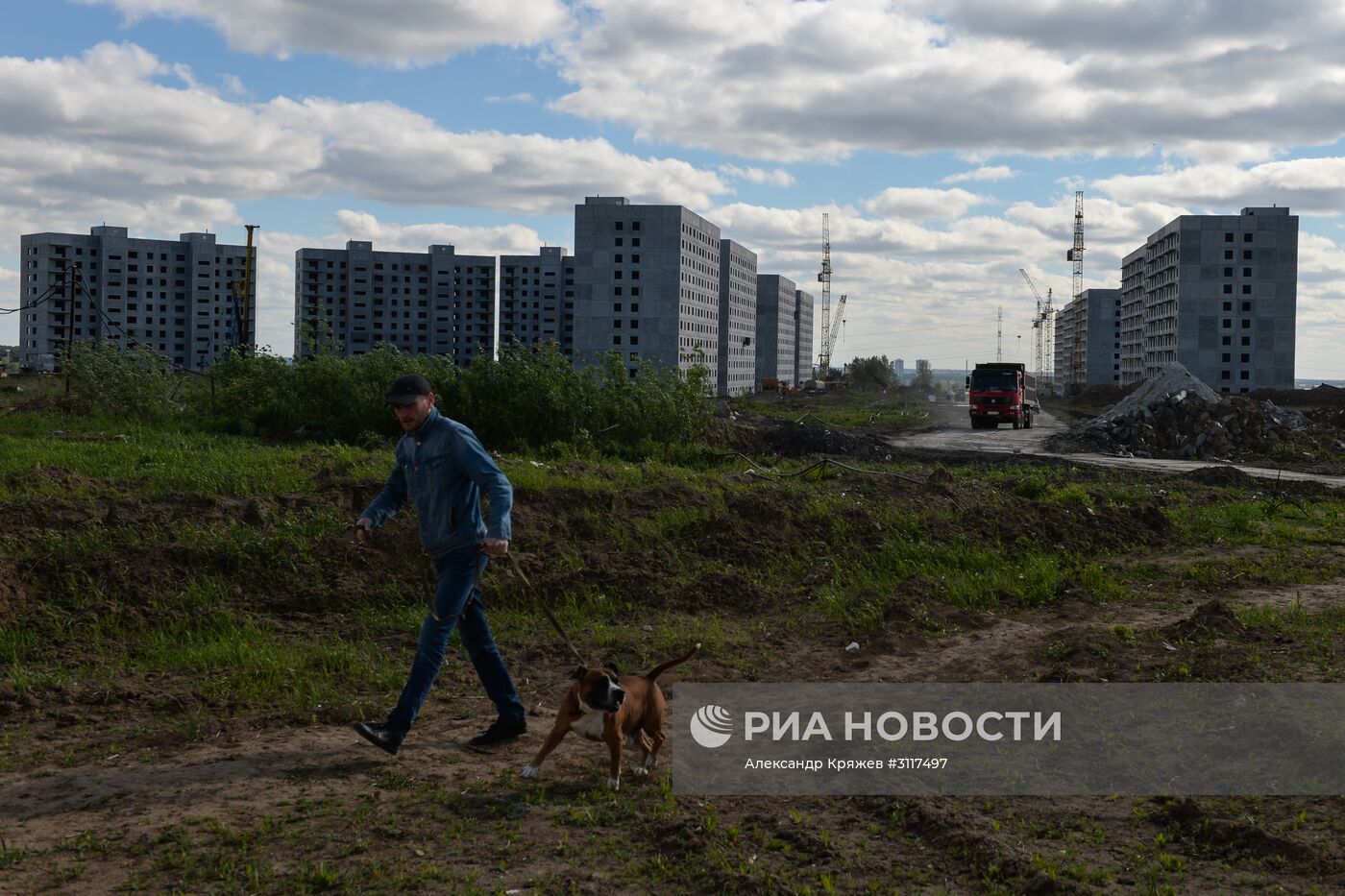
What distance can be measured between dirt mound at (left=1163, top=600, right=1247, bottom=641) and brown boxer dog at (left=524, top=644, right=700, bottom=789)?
4626mm

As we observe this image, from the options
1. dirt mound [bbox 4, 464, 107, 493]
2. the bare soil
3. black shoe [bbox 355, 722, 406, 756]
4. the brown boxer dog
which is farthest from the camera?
dirt mound [bbox 4, 464, 107, 493]

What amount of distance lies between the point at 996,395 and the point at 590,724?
36.8 m

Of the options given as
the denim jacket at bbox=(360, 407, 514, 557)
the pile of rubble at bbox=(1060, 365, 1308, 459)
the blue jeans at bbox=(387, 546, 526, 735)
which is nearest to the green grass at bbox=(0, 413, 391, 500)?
the denim jacket at bbox=(360, 407, 514, 557)

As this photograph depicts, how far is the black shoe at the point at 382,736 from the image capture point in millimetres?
5512

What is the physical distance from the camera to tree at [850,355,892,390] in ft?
404

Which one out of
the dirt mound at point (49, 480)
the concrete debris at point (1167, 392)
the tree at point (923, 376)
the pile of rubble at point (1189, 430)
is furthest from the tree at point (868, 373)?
the dirt mound at point (49, 480)

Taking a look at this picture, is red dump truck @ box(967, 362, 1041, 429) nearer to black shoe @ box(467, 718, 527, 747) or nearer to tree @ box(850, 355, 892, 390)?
black shoe @ box(467, 718, 527, 747)

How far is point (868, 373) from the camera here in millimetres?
123750

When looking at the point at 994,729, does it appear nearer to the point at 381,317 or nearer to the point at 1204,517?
the point at 1204,517

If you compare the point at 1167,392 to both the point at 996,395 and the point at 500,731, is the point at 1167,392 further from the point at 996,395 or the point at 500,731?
the point at 500,731

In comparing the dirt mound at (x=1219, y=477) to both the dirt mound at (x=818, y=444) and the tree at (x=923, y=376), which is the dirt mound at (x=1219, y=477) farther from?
the tree at (x=923, y=376)

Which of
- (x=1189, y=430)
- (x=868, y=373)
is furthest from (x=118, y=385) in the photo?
(x=868, y=373)

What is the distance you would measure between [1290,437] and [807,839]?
3062 cm

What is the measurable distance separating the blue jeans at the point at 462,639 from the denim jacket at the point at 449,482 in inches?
4.4
